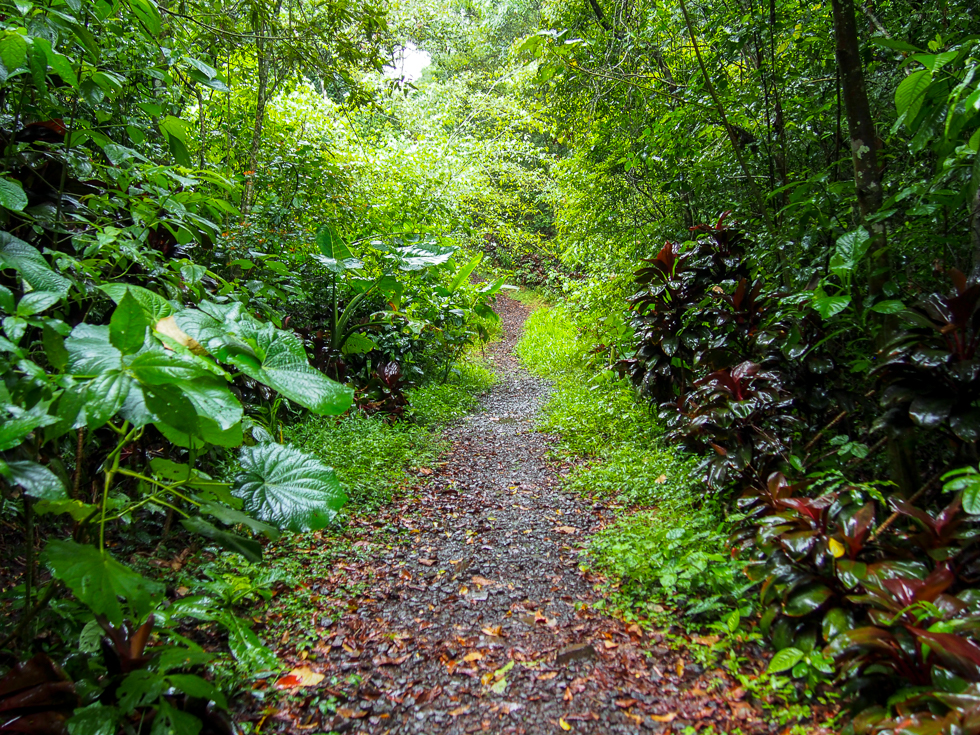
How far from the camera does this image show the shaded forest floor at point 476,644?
1.99 metres

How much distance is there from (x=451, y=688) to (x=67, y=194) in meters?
2.53

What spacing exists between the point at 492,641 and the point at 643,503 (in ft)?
5.19

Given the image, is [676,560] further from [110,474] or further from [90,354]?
[90,354]

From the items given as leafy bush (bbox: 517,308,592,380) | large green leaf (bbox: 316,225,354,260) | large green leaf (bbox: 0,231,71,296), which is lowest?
leafy bush (bbox: 517,308,592,380)

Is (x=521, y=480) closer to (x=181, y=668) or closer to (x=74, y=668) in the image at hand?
(x=181, y=668)

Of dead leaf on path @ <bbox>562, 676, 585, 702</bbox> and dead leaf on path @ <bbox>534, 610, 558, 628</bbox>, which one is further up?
dead leaf on path @ <bbox>562, 676, 585, 702</bbox>

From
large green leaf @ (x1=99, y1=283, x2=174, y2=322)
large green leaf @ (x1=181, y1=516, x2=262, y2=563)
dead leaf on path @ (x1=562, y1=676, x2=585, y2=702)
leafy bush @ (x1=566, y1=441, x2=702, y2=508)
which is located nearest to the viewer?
large green leaf @ (x1=99, y1=283, x2=174, y2=322)

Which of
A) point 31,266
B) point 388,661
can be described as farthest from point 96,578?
point 388,661

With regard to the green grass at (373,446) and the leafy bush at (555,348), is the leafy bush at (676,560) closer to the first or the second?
the green grass at (373,446)

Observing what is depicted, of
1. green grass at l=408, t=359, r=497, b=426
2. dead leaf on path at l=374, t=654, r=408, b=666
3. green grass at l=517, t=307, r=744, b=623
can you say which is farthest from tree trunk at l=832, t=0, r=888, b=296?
green grass at l=408, t=359, r=497, b=426

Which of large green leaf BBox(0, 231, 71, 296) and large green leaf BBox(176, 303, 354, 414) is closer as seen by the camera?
large green leaf BBox(176, 303, 354, 414)

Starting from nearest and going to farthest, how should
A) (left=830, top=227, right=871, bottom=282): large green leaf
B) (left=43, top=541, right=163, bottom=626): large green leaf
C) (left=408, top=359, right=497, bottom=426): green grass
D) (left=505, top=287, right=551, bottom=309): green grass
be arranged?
(left=43, top=541, right=163, bottom=626): large green leaf, (left=830, top=227, right=871, bottom=282): large green leaf, (left=408, top=359, right=497, bottom=426): green grass, (left=505, top=287, right=551, bottom=309): green grass

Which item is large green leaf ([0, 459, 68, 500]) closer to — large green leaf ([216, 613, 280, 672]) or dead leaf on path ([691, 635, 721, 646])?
large green leaf ([216, 613, 280, 672])

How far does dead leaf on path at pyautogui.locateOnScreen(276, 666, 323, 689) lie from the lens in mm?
2100
